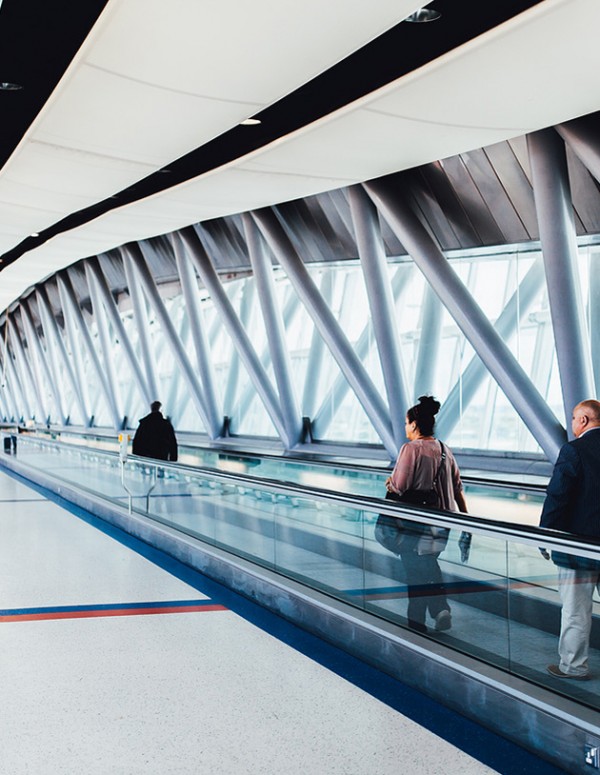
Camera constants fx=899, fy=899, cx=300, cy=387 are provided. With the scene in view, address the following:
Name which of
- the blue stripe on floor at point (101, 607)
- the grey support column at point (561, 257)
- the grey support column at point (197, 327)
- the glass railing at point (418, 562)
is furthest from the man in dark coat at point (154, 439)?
the grey support column at point (197, 327)

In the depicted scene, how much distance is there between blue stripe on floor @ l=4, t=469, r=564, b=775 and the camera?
4.27 metres

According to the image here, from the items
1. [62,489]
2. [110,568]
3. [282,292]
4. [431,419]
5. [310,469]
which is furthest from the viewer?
[282,292]

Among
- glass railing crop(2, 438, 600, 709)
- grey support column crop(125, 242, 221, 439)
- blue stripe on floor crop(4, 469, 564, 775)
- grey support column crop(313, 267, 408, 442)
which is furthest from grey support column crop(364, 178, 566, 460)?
grey support column crop(125, 242, 221, 439)

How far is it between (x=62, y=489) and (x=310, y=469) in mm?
5209

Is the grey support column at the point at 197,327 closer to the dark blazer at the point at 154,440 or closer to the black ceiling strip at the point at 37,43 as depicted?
the dark blazer at the point at 154,440

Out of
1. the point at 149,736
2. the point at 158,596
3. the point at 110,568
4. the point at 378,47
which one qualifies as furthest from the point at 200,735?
the point at 378,47

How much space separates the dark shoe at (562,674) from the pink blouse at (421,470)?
200cm

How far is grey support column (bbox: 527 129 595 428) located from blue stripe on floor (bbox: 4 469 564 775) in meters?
5.44

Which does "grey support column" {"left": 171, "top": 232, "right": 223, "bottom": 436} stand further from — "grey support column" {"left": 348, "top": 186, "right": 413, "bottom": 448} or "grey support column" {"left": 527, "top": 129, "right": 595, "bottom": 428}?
"grey support column" {"left": 527, "top": 129, "right": 595, "bottom": 428}

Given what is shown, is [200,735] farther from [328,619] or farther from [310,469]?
[310,469]

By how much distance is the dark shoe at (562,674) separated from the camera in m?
4.29

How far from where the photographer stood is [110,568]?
30.9ft

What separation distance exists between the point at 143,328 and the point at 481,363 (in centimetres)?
1422

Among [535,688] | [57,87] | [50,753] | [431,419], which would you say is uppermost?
[57,87]
